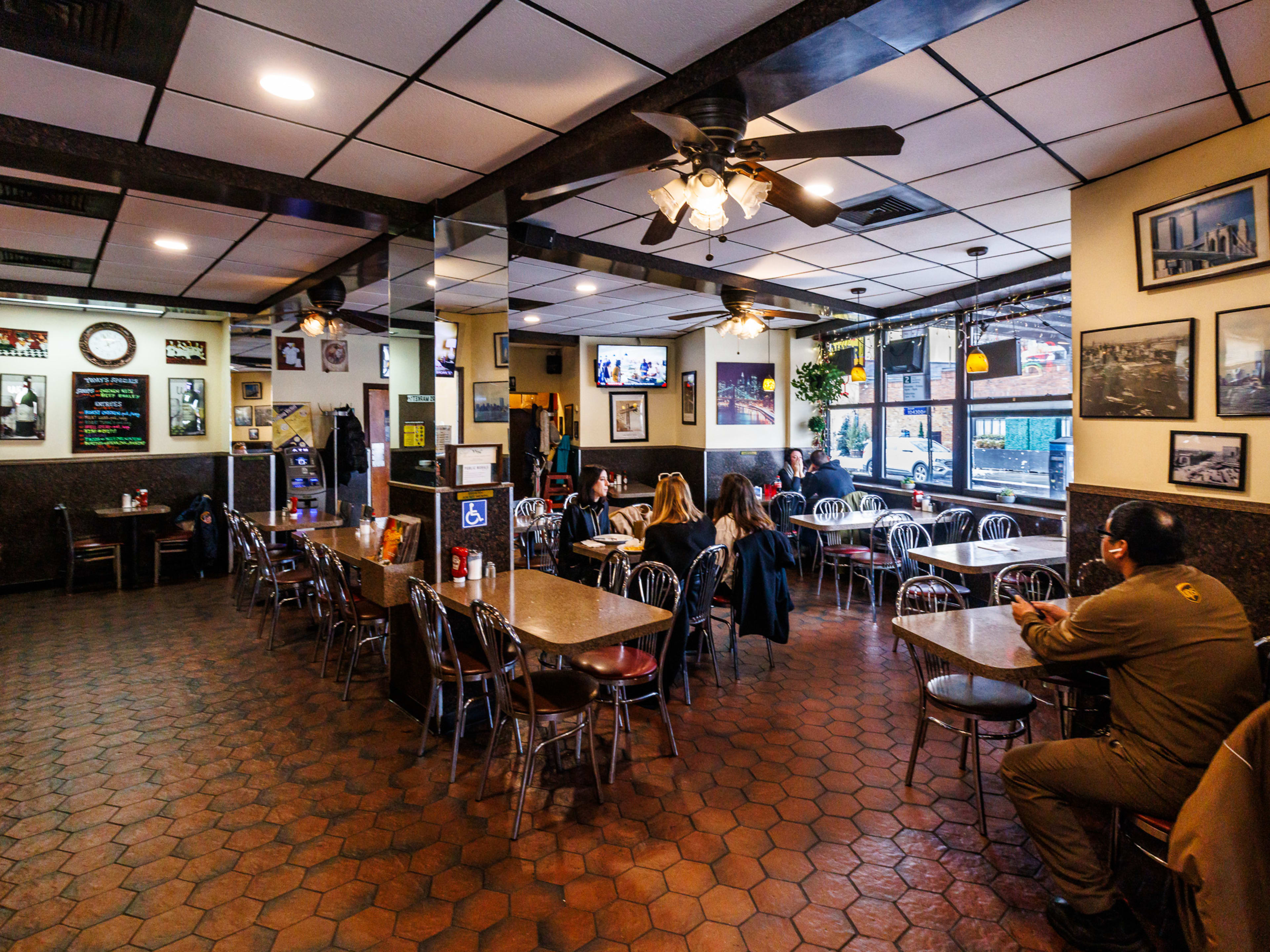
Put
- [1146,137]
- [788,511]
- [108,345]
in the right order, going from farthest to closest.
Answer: [788,511], [108,345], [1146,137]

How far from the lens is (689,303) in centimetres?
716

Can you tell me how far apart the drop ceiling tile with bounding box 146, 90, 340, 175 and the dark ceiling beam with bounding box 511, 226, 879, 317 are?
1.40 metres

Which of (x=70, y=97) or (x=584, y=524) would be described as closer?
(x=70, y=97)

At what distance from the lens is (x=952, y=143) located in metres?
3.24

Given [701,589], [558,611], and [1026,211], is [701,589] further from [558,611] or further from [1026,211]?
[1026,211]

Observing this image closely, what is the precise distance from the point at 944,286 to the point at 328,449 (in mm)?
6900

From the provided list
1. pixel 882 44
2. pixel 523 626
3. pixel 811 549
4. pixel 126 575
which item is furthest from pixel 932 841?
pixel 126 575

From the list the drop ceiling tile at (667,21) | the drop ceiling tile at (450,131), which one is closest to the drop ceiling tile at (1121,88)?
the drop ceiling tile at (667,21)

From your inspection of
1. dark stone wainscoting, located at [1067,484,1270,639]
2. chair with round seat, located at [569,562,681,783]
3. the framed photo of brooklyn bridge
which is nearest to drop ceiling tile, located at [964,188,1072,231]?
the framed photo of brooklyn bridge

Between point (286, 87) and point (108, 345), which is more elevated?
point (286, 87)

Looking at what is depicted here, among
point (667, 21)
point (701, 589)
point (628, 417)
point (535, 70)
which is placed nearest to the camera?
point (667, 21)

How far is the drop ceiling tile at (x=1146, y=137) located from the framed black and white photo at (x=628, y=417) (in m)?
6.40

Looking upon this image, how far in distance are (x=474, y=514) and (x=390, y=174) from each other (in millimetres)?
1862

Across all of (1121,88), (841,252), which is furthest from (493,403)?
(1121,88)
